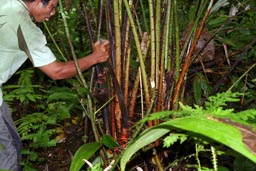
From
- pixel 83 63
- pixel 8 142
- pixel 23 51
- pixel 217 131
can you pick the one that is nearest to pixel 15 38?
pixel 23 51

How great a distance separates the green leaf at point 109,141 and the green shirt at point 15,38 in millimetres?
379

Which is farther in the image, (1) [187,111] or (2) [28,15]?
(2) [28,15]

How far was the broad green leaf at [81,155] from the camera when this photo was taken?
3.27 feet

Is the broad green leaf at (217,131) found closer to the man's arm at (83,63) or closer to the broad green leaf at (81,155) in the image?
the broad green leaf at (81,155)

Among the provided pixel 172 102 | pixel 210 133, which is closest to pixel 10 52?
pixel 172 102

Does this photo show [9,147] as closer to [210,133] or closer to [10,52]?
[10,52]

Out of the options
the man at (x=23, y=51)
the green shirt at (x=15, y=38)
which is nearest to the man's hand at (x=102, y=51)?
the man at (x=23, y=51)

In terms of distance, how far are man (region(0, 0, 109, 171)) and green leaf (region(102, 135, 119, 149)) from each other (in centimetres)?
27

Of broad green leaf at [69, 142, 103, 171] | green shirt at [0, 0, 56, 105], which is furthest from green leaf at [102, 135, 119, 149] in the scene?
green shirt at [0, 0, 56, 105]

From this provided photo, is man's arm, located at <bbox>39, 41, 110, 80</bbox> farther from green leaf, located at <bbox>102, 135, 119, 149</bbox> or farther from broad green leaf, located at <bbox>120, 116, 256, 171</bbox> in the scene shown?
broad green leaf, located at <bbox>120, 116, 256, 171</bbox>

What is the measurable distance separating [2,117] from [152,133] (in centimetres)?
97

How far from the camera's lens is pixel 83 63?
142cm

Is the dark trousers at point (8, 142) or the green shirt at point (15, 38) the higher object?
the green shirt at point (15, 38)

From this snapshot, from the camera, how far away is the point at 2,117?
1.53 m
